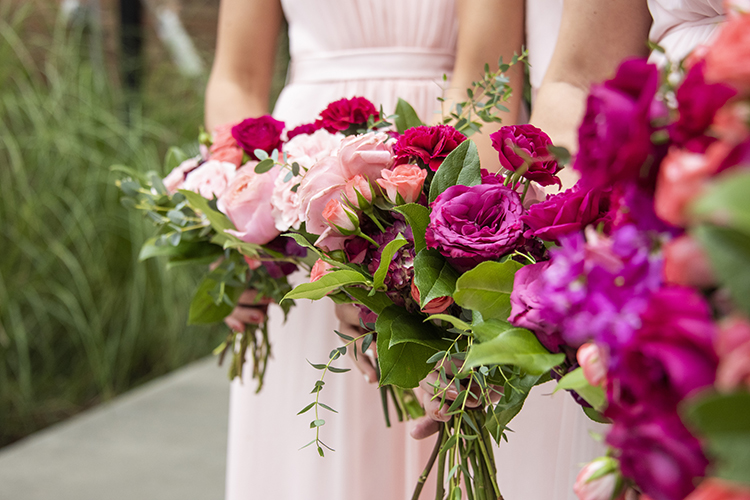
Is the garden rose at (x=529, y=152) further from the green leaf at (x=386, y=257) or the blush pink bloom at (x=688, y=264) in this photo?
the blush pink bloom at (x=688, y=264)

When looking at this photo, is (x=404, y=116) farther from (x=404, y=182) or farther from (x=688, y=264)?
(x=688, y=264)

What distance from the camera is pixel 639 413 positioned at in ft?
0.85

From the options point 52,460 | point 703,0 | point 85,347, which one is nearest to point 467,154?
point 703,0

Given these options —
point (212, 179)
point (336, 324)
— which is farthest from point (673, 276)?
point (336, 324)

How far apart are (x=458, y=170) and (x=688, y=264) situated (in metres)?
0.34

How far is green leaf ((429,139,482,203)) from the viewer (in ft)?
1.86

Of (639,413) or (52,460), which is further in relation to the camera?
(52,460)

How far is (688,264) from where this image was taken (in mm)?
242

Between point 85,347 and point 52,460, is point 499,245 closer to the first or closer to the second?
point 52,460

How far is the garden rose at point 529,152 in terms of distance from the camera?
536mm

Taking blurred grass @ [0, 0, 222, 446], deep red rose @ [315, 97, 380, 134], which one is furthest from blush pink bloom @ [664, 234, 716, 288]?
blurred grass @ [0, 0, 222, 446]

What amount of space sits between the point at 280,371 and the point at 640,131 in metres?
1.03

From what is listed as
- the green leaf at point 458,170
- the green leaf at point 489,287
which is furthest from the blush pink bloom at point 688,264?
the green leaf at point 458,170

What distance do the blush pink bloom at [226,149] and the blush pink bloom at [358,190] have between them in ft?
1.06
